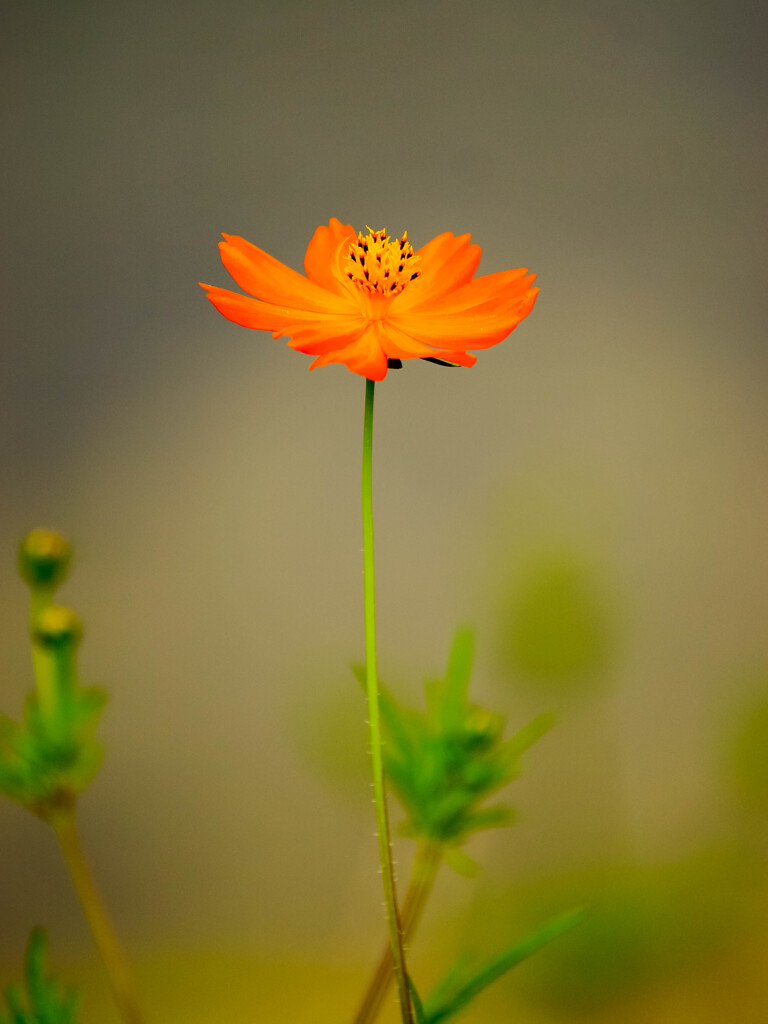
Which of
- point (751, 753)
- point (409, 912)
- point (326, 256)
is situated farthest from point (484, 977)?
point (751, 753)

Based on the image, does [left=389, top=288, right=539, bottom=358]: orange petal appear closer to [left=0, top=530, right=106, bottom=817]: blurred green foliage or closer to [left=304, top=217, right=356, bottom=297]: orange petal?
[left=304, top=217, right=356, bottom=297]: orange petal

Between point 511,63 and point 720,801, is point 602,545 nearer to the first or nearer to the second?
point 720,801

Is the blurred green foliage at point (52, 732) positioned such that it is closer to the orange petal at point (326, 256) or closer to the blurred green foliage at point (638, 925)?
the orange petal at point (326, 256)

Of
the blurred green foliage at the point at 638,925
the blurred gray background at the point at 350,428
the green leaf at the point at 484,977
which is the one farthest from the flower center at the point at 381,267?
the blurred green foliage at the point at 638,925

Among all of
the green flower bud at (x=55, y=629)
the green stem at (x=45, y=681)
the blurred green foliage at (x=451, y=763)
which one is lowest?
the blurred green foliage at (x=451, y=763)

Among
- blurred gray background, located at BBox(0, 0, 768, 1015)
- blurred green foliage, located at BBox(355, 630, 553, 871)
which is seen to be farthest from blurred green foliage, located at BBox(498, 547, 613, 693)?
blurred green foliage, located at BBox(355, 630, 553, 871)

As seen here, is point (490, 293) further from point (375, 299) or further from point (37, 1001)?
point (37, 1001)

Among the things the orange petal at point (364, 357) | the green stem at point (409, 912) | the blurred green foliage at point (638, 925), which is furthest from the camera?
the blurred green foliage at point (638, 925)

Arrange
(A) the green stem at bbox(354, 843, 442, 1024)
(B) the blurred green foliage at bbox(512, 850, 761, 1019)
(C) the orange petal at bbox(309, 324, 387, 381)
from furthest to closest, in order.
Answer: (B) the blurred green foliage at bbox(512, 850, 761, 1019), (A) the green stem at bbox(354, 843, 442, 1024), (C) the orange petal at bbox(309, 324, 387, 381)
